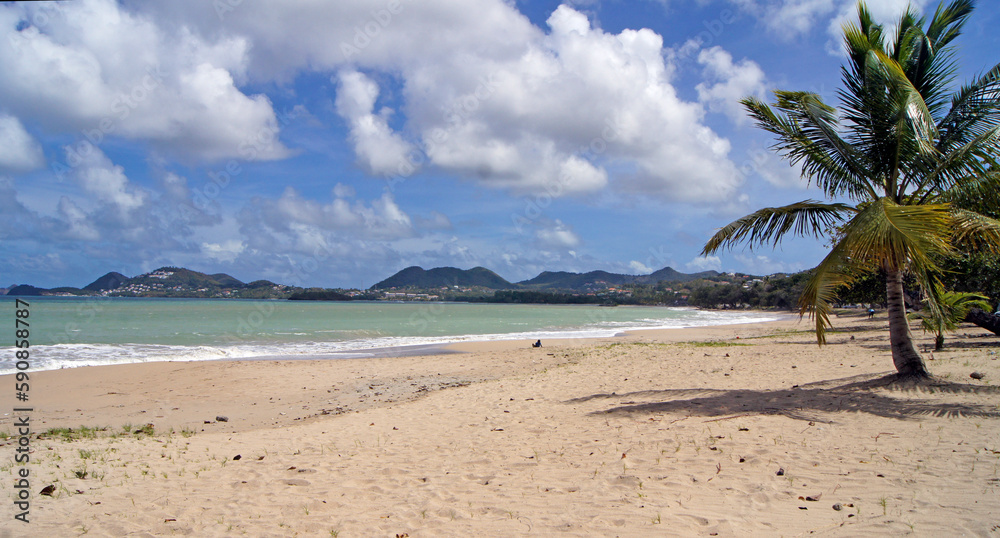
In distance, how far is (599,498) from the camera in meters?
4.51

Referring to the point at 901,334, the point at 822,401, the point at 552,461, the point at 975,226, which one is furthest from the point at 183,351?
the point at 975,226

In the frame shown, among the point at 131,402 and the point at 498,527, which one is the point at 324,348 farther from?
the point at 498,527

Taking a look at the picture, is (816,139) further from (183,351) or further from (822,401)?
(183,351)

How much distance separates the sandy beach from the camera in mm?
4086

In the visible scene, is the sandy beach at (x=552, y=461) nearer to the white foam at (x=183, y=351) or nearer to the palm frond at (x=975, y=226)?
the palm frond at (x=975, y=226)

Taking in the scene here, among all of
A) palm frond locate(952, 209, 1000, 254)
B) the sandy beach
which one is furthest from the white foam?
palm frond locate(952, 209, 1000, 254)

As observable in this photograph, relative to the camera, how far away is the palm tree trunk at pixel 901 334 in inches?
330

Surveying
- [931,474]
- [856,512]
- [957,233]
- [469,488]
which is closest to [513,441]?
[469,488]

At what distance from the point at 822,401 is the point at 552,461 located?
15.3 ft

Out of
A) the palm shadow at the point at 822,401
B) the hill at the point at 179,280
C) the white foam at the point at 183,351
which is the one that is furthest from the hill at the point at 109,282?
the palm shadow at the point at 822,401

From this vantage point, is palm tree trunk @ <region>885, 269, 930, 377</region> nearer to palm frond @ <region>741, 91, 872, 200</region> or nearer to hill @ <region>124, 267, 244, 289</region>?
palm frond @ <region>741, 91, 872, 200</region>

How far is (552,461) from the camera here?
566 cm

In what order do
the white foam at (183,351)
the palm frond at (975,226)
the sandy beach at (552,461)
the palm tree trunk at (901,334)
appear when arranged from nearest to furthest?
1. the sandy beach at (552,461)
2. the palm frond at (975,226)
3. the palm tree trunk at (901,334)
4. the white foam at (183,351)

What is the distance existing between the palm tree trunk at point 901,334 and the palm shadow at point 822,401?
217 millimetres
